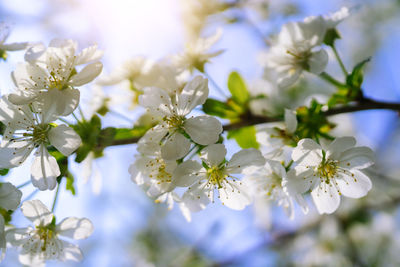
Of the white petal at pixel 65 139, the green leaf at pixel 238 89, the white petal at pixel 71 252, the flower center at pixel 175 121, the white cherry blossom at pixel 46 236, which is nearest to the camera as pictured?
the white petal at pixel 65 139

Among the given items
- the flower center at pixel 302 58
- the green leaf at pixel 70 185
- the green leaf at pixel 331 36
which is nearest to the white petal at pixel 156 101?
the green leaf at pixel 70 185

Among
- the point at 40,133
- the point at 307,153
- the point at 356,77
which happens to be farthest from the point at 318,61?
the point at 40,133

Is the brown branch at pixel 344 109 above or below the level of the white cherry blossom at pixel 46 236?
below

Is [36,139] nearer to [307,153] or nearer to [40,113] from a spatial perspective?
[40,113]

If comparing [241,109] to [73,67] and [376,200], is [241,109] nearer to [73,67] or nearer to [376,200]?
[73,67]

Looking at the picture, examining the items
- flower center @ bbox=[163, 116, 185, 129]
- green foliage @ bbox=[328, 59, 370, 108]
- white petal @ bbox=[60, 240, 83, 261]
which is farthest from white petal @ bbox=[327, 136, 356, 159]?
white petal @ bbox=[60, 240, 83, 261]

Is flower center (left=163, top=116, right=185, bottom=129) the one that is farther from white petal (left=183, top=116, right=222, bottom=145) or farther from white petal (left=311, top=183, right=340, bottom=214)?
white petal (left=311, top=183, right=340, bottom=214)

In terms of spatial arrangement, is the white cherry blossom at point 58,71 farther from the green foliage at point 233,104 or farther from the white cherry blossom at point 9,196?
the green foliage at point 233,104
